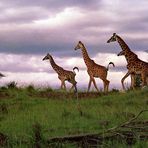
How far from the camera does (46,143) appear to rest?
1029cm

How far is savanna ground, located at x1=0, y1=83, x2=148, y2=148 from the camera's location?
11305 mm

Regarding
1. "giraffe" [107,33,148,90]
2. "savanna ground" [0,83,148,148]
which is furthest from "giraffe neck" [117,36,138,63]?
"savanna ground" [0,83,148,148]

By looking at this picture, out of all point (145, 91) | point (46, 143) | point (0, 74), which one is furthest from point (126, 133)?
point (0, 74)

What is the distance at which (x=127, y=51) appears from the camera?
23.8 meters

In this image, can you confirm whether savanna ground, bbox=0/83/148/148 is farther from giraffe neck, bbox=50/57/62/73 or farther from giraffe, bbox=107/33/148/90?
giraffe neck, bbox=50/57/62/73

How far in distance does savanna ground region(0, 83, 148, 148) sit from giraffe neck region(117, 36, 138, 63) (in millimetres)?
2135

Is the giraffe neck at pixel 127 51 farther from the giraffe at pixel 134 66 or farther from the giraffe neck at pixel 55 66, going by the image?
the giraffe neck at pixel 55 66

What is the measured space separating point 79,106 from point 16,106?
7.44ft

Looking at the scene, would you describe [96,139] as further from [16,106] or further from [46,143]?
[16,106]

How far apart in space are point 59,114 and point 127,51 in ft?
25.7

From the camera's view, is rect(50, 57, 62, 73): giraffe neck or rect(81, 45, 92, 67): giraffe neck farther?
rect(50, 57, 62, 73): giraffe neck

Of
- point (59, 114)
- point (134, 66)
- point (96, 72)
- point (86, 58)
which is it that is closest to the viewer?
point (59, 114)

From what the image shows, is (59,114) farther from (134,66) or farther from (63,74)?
(63,74)

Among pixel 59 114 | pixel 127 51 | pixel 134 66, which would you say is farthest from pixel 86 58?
pixel 59 114
